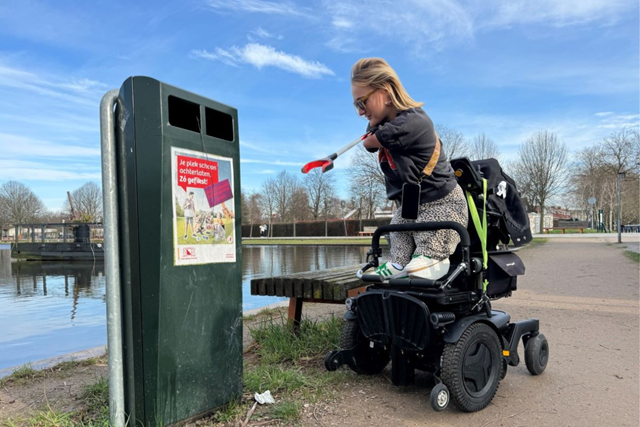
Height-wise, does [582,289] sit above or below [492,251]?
below

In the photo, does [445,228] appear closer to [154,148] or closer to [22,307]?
[154,148]

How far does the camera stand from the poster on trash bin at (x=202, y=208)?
7.66ft

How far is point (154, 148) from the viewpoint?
2.26 metres

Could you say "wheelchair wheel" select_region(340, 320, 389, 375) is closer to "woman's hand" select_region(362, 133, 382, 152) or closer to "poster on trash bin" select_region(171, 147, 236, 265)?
"poster on trash bin" select_region(171, 147, 236, 265)

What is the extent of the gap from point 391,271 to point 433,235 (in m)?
0.32

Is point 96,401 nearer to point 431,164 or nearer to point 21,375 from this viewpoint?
point 21,375

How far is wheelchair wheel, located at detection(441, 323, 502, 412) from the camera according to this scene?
2451 millimetres

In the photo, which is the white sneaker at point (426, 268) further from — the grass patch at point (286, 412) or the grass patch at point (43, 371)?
the grass patch at point (43, 371)

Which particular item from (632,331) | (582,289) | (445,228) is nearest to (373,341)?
(445,228)

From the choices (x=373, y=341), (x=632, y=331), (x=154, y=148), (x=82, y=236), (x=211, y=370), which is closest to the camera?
(x=154, y=148)

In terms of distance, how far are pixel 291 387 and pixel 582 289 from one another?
676 centimetres

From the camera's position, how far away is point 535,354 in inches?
128

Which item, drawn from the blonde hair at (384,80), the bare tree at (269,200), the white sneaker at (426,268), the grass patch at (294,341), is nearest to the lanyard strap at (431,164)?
the blonde hair at (384,80)

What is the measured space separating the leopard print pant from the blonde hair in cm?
60
